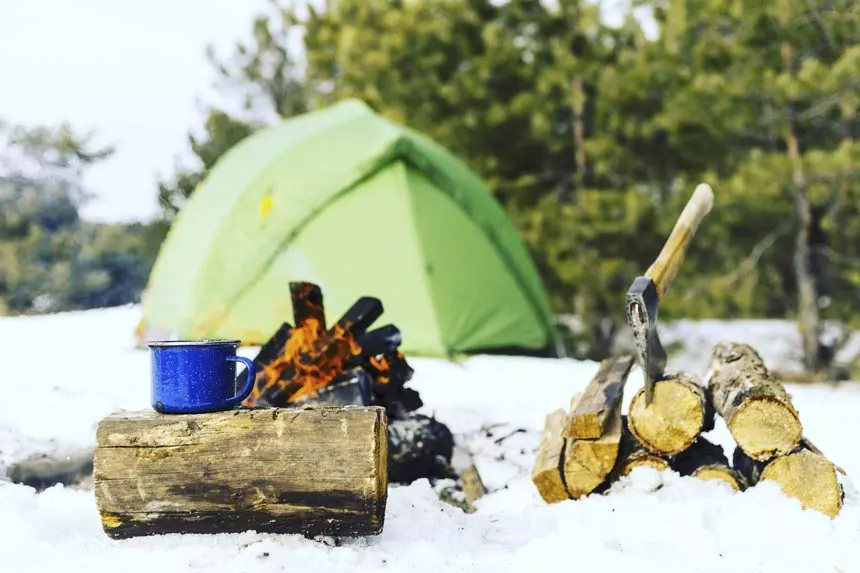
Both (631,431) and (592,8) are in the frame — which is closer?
(631,431)

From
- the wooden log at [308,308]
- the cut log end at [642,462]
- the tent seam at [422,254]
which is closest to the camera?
the cut log end at [642,462]

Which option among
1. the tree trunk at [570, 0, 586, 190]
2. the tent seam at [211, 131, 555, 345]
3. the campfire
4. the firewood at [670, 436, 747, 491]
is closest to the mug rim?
the campfire

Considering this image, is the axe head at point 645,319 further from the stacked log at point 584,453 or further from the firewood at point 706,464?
the firewood at point 706,464

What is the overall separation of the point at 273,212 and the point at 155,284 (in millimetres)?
1920

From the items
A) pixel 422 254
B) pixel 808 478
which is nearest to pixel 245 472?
pixel 808 478

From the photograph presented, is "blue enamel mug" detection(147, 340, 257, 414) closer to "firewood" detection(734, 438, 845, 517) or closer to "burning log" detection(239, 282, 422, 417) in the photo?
"burning log" detection(239, 282, 422, 417)

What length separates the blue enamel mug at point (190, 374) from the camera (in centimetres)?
249

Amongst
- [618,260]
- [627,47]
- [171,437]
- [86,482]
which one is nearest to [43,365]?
[86,482]

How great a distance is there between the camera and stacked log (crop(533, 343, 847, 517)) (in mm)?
2910

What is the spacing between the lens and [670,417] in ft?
10.2

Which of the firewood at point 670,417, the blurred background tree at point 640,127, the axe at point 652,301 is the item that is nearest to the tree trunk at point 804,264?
the blurred background tree at point 640,127

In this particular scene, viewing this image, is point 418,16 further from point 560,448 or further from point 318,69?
point 560,448

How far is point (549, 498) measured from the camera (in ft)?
10.7

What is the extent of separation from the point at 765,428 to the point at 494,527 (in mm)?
1139
